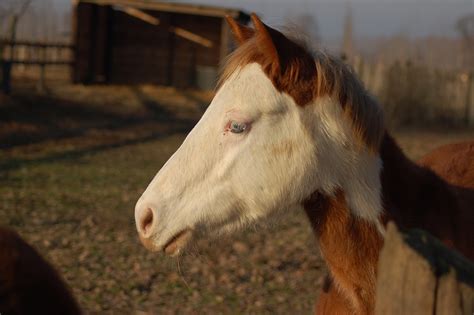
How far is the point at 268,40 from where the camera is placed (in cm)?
249

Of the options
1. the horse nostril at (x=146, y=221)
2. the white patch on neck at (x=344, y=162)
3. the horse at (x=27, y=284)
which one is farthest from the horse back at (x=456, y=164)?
the horse at (x=27, y=284)

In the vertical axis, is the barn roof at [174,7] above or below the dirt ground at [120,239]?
above

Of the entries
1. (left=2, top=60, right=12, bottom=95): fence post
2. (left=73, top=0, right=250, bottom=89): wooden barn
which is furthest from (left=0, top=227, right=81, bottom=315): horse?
(left=73, top=0, right=250, bottom=89): wooden barn

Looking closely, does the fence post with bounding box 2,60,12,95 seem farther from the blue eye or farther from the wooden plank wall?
the blue eye

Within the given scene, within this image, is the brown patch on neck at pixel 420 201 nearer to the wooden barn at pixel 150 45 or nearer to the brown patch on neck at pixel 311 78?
the brown patch on neck at pixel 311 78

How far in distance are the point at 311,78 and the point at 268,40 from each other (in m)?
0.22

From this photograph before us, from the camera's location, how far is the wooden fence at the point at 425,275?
1.49 meters

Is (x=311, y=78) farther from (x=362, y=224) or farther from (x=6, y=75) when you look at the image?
(x=6, y=75)

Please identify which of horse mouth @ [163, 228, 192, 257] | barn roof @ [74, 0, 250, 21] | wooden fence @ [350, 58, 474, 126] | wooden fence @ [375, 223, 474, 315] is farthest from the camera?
barn roof @ [74, 0, 250, 21]

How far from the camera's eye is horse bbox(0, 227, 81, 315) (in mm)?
1724

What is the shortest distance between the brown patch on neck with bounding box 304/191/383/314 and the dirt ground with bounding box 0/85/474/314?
24 cm

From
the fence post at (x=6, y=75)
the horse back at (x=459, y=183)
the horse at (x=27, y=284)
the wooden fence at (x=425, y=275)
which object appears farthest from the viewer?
the fence post at (x=6, y=75)

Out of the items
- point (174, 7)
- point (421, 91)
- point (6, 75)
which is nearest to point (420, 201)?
point (6, 75)

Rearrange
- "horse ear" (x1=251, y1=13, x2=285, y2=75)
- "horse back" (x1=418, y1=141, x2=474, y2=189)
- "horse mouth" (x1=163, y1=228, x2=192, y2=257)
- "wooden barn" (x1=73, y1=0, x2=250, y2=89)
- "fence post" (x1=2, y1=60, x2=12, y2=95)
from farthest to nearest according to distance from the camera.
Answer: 1. "wooden barn" (x1=73, y1=0, x2=250, y2=89)
2. "fence post" (x1=2, y1=60, x2=12, y2=95)
3. "horse back" (x1=418, y1=141, x2=474, y2=189)
4. "horse mouth" (x1=163, y1=228, x2=192, y2=257)
5. "horse ear" (x1=251, y1=13, x2=285, y2=75)
